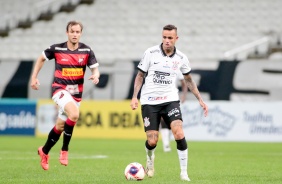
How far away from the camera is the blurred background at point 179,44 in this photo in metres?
23.3

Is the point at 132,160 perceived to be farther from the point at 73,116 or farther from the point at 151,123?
the point at 151,123

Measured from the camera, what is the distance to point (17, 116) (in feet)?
81.8

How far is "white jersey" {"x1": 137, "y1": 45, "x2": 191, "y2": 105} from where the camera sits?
10.7 meters

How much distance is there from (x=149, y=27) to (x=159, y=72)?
20423mm

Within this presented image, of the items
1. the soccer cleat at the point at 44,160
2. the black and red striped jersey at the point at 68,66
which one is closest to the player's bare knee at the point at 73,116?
the black and red striped jersey at the point at 68,66

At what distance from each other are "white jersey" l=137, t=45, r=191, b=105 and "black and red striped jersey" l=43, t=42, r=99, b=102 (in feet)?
4.62

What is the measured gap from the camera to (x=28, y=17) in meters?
32.8

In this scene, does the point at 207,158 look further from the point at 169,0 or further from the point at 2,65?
the point at 169,0

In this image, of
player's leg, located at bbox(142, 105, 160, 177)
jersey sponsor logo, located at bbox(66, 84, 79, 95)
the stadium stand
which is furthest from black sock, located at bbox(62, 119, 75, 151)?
the stadium stand

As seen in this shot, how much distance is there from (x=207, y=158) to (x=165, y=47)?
5.54 metres

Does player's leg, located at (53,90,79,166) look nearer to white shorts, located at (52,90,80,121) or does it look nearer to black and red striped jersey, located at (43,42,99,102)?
white shorts, located at (52,90,80,121)

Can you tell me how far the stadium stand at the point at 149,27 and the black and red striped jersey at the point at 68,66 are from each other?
1647cm

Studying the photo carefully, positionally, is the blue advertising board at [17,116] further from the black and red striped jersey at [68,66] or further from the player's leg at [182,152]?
the player's leg at [182,152]

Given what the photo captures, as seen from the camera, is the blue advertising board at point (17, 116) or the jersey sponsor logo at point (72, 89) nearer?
the jersey sponsor logo at point (72, 89)
